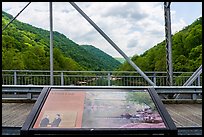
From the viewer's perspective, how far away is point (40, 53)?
12.2 metres

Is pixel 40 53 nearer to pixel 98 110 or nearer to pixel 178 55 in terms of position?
pixel 178 55

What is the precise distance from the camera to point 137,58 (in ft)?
38.5

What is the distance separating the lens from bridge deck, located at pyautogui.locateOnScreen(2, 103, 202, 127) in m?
4.91

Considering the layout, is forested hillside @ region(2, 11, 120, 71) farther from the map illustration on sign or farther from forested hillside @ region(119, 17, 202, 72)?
the map illustration on sign

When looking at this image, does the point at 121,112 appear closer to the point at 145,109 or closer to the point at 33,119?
the point at 145,109

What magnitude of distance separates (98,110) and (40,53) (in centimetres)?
1043

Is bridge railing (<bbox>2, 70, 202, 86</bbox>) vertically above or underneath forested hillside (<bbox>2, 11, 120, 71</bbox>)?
underneath

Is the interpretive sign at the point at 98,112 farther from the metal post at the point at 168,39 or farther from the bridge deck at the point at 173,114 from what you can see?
the metal post at the point at 168,39

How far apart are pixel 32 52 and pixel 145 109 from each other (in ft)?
34.3

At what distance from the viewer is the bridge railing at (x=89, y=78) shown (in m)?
9.16

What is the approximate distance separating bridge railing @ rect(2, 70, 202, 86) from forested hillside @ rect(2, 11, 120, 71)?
68.0 inches

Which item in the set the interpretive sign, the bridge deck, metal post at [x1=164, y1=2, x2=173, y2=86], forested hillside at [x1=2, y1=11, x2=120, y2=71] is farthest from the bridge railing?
the interpretive sign

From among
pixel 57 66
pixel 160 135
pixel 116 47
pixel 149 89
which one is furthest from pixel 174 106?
pixel 57 66

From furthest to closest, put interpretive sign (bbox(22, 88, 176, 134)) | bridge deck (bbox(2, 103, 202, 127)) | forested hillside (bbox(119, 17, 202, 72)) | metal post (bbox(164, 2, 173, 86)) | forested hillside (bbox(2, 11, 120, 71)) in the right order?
forested hillside (bbox(2, 11, 120, 71)), forested hillside (bbox(119, 17, 202, 72)), metal post (bbox(164, 2, 173, 86)), bridge deck (bbox(2, 103, 202, 127)), interpretive sign (bbox(22, 88, 176, 134))
